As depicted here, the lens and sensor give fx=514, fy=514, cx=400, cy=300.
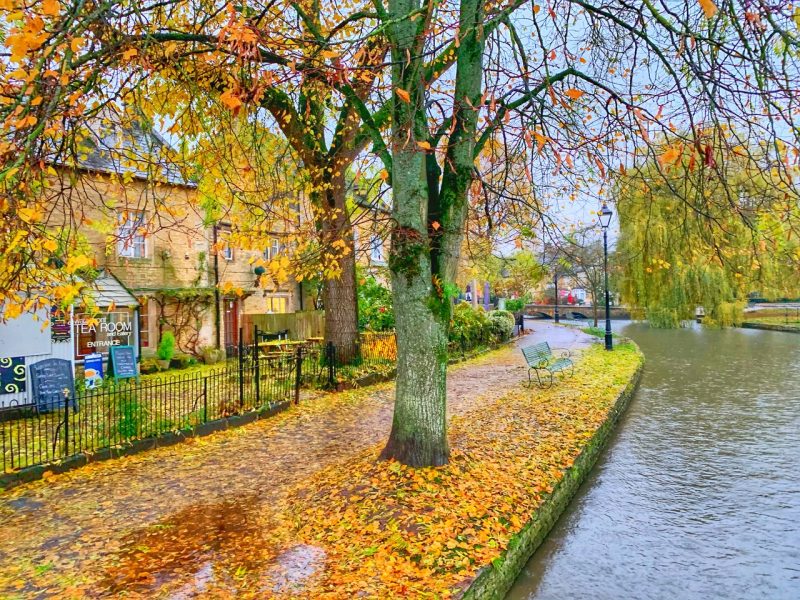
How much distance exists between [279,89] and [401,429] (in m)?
8.38

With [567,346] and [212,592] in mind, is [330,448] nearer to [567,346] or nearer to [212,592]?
[212,592]

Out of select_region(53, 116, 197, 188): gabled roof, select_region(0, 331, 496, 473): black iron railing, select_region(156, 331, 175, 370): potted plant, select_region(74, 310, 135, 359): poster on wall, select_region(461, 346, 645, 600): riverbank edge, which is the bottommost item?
select_region(461, 346, 645, 600): riverbank edge

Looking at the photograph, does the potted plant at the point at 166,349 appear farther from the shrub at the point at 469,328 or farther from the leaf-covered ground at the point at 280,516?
the shrub at the point at 469,328

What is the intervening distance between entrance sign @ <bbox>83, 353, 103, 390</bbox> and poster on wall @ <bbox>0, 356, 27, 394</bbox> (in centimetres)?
246

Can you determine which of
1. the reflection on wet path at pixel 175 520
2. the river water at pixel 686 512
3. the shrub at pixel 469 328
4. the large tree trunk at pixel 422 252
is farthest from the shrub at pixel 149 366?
the river water at pixel 686 512

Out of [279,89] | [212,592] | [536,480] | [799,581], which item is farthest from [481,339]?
[212,592]

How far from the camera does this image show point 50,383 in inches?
416

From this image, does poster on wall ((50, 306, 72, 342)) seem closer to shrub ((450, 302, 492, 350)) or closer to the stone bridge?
shrub ((450, 302, 492, 350))

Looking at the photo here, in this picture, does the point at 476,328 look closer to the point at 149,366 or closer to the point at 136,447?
the point at 149,366

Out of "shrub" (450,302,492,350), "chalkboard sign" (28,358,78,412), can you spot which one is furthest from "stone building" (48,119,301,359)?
"shrub" (450,302,492,350)

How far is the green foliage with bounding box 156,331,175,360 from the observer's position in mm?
18000

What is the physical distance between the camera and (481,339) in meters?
24.0

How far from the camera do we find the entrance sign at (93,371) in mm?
12998

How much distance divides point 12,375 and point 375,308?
11839mm
